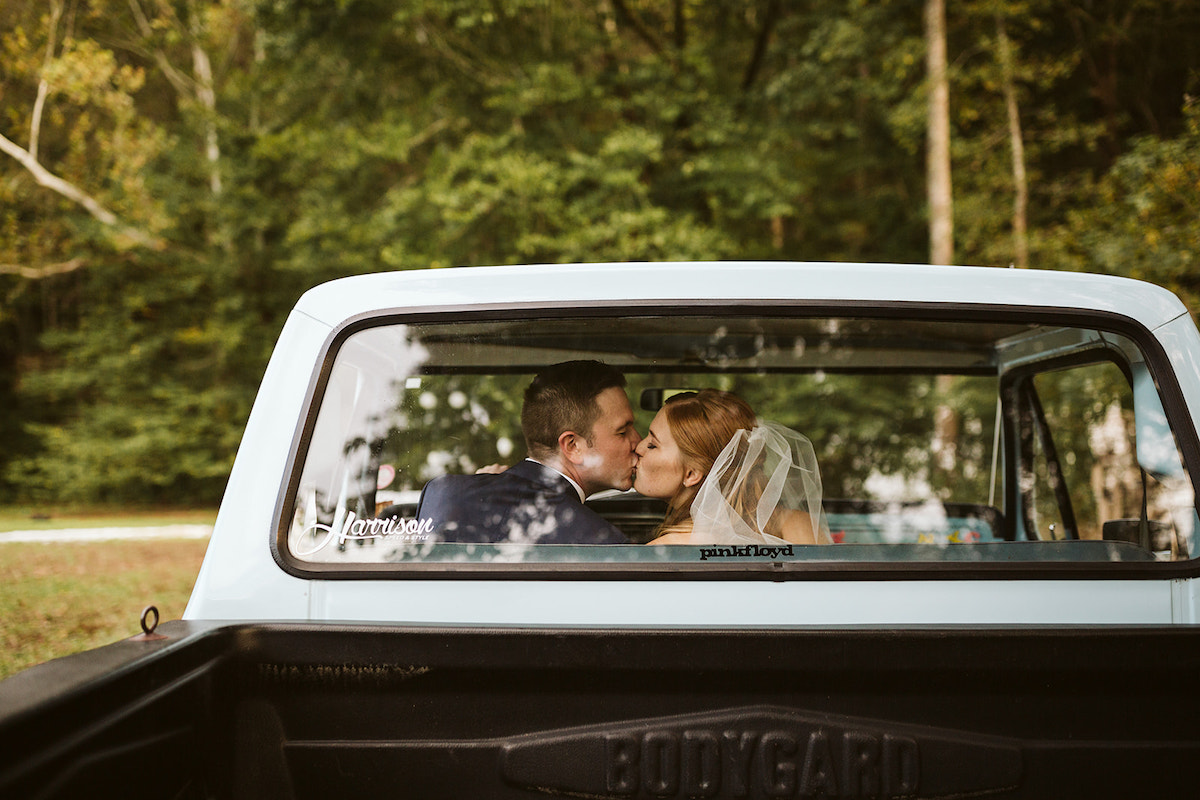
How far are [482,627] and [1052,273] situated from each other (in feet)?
4.46

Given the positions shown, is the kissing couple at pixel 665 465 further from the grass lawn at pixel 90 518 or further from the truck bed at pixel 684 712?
the grass lawn at pixel 90 518

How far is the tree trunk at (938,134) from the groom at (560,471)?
1091 centimetres

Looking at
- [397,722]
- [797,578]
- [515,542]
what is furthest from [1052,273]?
[397,722]

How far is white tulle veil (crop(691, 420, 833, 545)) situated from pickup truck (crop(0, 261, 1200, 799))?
0.58m

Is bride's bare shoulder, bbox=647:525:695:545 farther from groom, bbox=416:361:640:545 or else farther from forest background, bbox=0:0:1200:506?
forest background, bbox=0:0:1200:506

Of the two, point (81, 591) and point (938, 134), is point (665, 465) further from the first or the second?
point (938, 134)

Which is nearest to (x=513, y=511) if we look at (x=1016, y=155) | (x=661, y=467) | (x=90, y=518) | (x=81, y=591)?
(x=661, y=467)

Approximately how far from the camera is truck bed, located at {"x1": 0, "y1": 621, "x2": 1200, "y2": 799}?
1499 mm

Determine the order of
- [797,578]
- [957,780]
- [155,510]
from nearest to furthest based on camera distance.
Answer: [957,780], [797,578], [155,510]

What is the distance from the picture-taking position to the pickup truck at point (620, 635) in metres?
1.50

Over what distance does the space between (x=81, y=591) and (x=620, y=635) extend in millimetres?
10814

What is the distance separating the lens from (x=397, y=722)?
5.06 ft

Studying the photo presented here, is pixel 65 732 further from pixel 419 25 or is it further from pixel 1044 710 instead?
pixel 419 25

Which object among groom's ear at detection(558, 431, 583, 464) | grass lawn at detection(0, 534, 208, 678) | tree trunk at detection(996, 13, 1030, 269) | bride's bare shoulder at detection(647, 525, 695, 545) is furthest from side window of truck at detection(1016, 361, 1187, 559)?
grass lawn at detection(0, 534, 208, 678)
